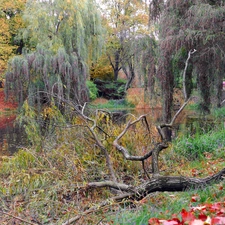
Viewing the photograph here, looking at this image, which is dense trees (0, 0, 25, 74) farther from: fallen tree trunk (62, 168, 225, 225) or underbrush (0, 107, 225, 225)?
fallen tree trunk (62, 168, 225, 225)

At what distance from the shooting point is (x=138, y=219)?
2.34 meters

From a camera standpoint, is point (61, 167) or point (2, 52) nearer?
point (61, 167)

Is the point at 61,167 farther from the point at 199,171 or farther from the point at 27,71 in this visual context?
the point at 27,71

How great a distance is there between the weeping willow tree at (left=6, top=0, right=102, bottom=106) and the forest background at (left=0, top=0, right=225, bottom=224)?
0.04m

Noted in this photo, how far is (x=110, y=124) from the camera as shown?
535 centimetres

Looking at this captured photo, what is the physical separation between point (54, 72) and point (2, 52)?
31.6 ft

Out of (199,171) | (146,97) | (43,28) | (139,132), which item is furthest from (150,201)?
(43,28)

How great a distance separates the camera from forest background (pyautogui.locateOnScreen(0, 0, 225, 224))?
3291mm

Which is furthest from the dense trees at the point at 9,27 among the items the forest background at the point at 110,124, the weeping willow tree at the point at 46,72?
the weeping willow tree at the point at 46,72

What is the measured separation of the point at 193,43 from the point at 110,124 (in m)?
3.21

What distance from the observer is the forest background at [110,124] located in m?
3.29

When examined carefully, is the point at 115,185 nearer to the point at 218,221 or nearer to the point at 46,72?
the point at 218,221

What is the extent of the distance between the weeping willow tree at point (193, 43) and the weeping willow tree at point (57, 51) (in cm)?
424

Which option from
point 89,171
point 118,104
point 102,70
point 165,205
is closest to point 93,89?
point 118,104
